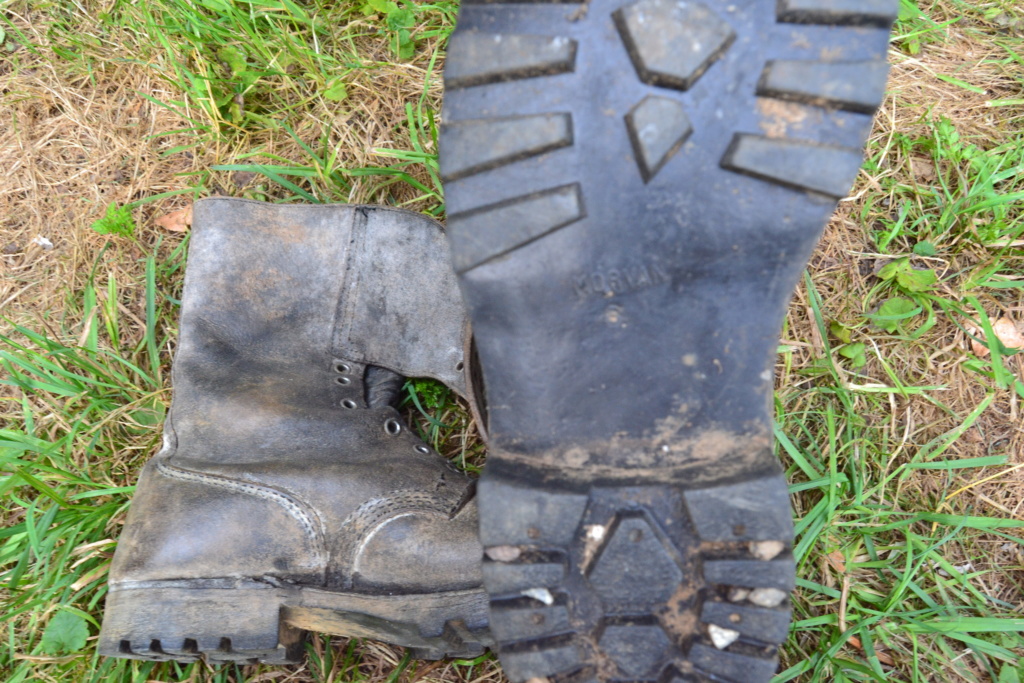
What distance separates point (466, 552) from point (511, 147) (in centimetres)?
74

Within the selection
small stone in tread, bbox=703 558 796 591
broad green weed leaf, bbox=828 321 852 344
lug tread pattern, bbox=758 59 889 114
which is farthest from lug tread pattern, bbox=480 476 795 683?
broad green weed leaf, bbox=828 321 852 344

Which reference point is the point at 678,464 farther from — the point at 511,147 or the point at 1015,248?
the point at 1015,248

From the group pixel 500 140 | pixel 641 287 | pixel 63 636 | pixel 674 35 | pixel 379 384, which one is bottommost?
pixel 63 636

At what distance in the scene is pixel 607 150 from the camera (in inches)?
38.9

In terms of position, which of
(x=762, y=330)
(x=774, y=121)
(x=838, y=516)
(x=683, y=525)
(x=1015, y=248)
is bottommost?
(x=838, y=516)

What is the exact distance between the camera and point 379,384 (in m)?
1.54

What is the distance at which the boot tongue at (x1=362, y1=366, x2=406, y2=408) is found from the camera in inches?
60.7

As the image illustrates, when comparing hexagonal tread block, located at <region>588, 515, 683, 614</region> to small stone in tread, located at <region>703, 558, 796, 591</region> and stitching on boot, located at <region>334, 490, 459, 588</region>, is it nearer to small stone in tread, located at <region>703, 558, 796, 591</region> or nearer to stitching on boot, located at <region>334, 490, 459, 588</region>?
small stone in tread, located at <region>703, 558, 796, 591</region>

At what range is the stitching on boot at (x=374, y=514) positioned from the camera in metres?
1.37

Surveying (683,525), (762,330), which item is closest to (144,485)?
(683,525)

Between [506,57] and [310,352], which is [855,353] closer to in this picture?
[506,57]

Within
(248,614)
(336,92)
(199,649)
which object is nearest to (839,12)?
(336,92)

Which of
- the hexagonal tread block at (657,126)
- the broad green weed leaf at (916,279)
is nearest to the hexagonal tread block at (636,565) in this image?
the hexagonal tread block at (657,126)

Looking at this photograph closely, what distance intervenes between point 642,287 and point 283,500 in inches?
31.1
